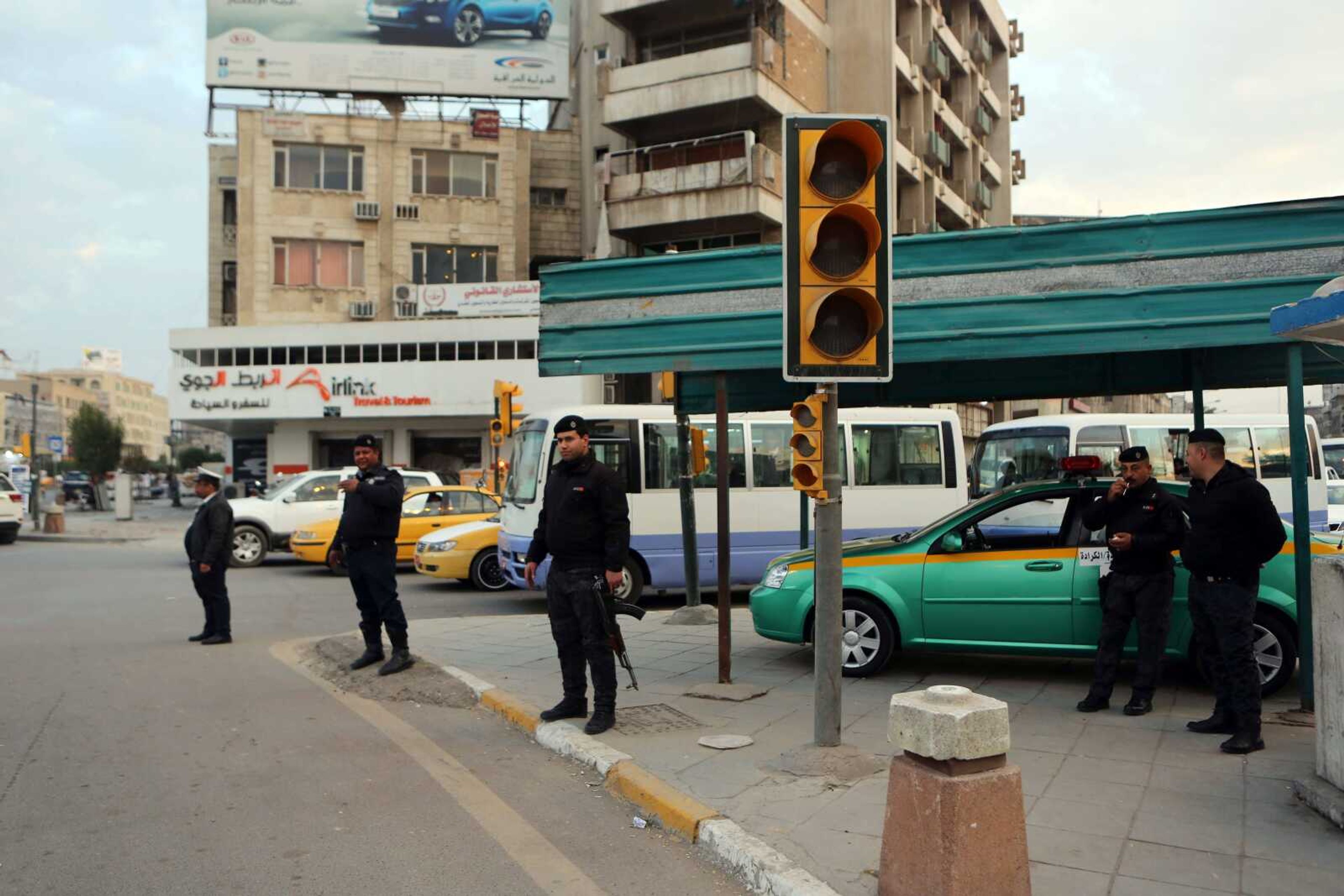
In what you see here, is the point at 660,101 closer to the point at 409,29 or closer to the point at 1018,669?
the point at 409,29

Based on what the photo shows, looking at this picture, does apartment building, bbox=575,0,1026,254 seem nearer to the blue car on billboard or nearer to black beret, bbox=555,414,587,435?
the blue car on billboard

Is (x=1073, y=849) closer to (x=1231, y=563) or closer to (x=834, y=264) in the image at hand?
(x=1231, y=563)

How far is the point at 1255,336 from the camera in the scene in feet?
22.1

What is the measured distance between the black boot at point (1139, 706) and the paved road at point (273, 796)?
3504 mm

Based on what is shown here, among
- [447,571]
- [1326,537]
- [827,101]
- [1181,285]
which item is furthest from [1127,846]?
[827,101]

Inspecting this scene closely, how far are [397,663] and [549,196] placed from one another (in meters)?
36.4

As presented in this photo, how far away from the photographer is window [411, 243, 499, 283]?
131ft

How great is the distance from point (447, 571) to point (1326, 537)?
1107 cm

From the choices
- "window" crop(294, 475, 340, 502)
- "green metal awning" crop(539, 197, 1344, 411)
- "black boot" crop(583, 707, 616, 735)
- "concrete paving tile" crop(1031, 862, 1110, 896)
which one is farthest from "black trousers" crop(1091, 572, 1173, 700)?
"window" crop(294, 475, 340, 502)

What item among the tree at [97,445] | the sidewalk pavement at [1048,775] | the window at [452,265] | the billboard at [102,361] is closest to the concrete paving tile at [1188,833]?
the sidewalk pavement at [1048,775]

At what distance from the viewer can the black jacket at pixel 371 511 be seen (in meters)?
8.17

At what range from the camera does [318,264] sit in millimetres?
39250

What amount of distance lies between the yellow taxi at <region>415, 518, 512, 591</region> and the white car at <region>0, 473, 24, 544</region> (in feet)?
49.1

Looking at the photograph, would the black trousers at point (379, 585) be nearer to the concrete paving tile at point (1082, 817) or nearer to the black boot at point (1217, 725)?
the concrete paving tile at point (1082, 817)
